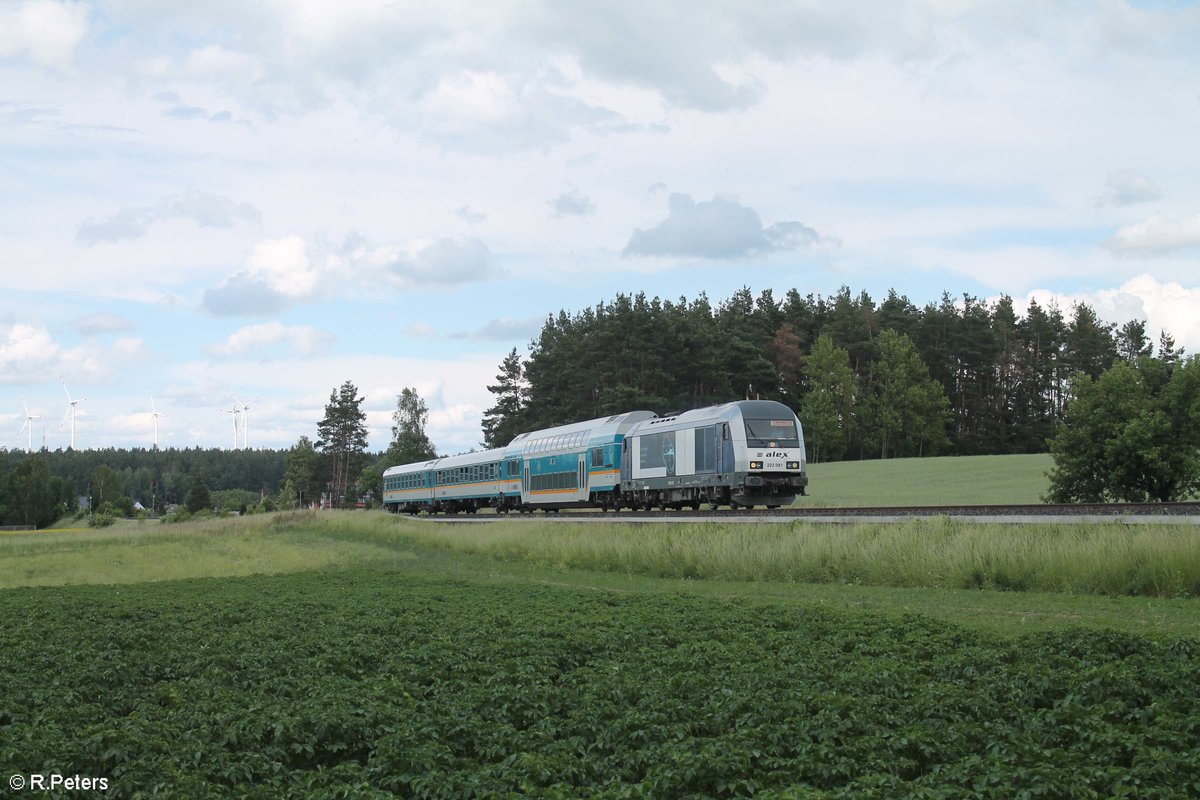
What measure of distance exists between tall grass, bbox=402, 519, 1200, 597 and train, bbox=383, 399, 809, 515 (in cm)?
557

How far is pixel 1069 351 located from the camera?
103 m

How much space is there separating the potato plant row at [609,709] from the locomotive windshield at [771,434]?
58.2 ft

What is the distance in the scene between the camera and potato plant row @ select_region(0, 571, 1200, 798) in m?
9.18

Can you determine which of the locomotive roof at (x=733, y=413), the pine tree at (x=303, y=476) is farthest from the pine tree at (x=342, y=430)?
the locomotive roof at (x=733, y=413)

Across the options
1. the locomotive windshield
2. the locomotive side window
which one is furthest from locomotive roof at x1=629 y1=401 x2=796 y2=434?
the locomotive side window

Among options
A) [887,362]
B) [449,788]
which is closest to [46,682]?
[449,788]

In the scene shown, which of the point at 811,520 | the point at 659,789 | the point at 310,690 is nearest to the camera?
the point at 659,789

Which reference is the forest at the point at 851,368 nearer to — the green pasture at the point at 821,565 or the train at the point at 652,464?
the train at the point at 652,464

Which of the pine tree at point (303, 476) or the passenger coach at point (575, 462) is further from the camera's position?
the pine tree at point (303, 476)

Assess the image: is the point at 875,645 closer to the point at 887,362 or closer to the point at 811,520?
the point at 811,520

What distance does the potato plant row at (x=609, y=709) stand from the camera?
9.18m

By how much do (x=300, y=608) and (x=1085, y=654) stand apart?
46.4 feet

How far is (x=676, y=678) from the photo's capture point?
12789 mm

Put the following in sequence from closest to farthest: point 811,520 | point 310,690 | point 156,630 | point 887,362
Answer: point 310,690, point 156,630, point 811,520, point 887,362
